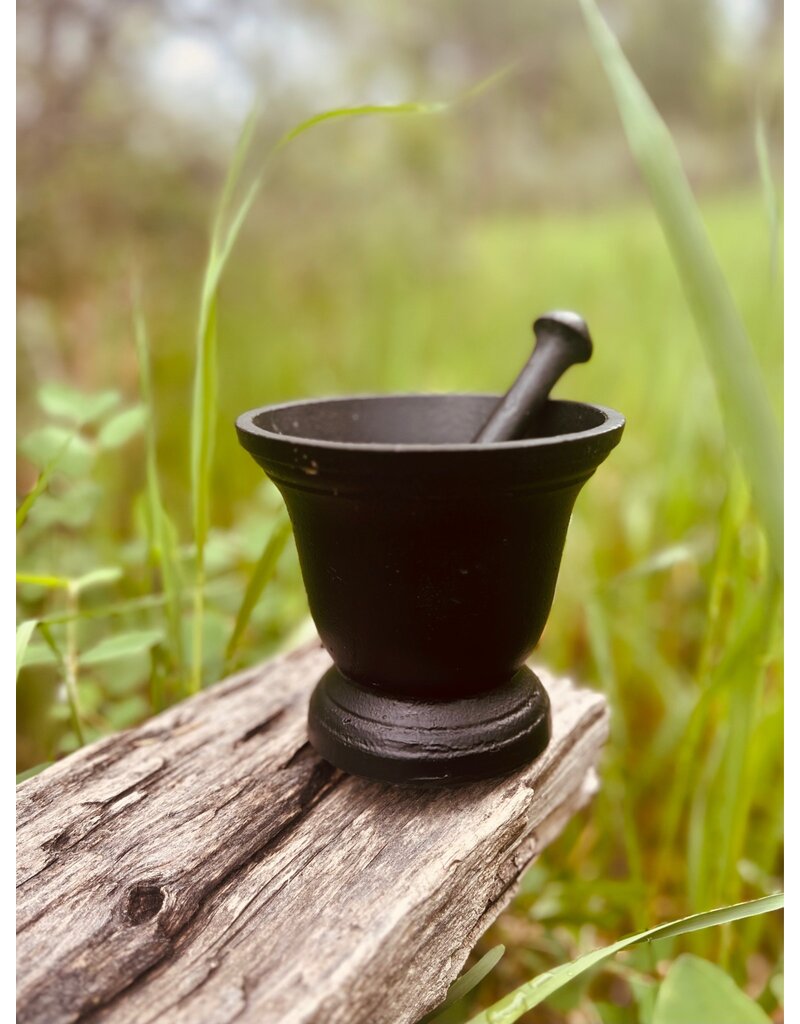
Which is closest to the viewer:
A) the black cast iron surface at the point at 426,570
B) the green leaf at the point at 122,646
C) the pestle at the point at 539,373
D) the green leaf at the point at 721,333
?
the green leaf at the point at 721,333

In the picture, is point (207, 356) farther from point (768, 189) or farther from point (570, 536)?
point (570, 536)

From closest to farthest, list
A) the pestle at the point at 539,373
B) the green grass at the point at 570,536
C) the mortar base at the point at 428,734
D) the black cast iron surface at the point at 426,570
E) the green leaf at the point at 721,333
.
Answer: the green leaf at the point at 721,333 → the black cast iron surface at the point at 426,570 → the mortar base at the point at 428,734 → the pestle at the point at 539,373 → the green grass at the point at 570,536

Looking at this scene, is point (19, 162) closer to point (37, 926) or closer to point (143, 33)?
point (143, 33)

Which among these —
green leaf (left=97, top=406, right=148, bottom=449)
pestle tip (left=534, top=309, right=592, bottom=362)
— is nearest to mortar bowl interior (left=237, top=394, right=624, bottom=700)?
pestle tip (left=534, top=309, right=592, bottom=362)

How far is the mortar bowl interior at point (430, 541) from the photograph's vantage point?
2.42 ft

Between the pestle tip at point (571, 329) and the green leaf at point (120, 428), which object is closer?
the pestle tip at point (571, 329)

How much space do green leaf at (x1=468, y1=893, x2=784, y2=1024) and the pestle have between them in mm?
537

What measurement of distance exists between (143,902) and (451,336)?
277 centimetres

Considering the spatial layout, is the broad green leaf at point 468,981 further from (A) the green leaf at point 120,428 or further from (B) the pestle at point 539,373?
(A) the green leaf at point 120,428

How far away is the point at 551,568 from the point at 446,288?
309 centimetres

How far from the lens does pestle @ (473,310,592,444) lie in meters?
0.97

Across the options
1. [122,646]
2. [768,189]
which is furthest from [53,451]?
[768,189]

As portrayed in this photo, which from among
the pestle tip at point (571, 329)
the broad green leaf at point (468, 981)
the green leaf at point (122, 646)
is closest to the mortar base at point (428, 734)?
the broad green leaf at point (468, 981)

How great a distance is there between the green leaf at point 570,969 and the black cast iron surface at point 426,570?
202 mm
